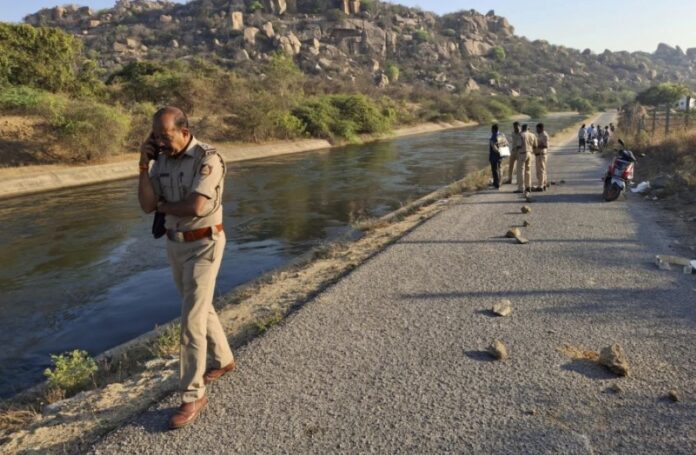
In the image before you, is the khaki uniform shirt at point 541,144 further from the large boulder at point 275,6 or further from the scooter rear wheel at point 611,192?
the large boulder at point 275,6

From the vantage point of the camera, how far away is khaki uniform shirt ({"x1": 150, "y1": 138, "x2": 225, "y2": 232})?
3580 mm

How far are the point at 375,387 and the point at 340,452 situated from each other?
0.82m

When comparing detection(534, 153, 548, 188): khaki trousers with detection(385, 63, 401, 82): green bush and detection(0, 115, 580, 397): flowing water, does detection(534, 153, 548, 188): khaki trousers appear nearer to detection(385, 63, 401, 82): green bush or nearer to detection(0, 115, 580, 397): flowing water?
detection(0, 115, 580, 397): flowing water

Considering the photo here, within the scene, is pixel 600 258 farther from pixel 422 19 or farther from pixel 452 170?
pixel 422 19

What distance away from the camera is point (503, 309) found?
17.9ft

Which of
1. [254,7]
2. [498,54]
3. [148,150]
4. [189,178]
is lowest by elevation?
[189,178]

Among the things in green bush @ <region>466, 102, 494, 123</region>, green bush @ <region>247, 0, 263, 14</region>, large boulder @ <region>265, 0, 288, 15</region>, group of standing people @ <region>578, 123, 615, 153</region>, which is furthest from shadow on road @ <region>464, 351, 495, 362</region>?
large boulder @ <region>265, 0, 288, 15</region>

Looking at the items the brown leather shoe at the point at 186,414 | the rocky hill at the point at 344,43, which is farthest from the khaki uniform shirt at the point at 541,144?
the rocky hill at the point at 344,43

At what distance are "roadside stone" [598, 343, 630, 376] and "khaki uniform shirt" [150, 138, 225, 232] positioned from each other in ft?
10.5

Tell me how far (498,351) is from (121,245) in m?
10.2

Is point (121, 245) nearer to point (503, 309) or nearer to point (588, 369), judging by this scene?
point (503, 309)

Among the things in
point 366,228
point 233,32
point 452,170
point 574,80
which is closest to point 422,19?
point 574,80

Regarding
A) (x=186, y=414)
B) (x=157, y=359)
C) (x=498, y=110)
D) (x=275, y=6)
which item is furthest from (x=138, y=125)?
(x=275, y=6)

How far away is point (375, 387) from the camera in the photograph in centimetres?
403
